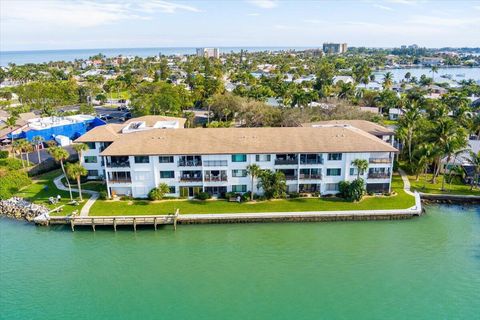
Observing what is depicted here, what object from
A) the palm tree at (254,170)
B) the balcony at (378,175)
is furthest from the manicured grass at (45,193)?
the balcony at (378,175)

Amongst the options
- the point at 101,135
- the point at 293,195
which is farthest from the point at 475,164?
the point at 101,135

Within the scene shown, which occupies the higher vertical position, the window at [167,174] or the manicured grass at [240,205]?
the window at [167,174]

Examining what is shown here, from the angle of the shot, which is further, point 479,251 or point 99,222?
point 99,222

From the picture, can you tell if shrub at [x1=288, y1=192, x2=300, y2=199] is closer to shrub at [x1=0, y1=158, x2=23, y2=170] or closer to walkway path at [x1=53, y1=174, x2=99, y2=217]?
walkway path at [x1=53, y1=174, x2=99, y2=217]

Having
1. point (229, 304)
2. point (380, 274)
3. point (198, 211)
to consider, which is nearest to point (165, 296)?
point (229, 304)

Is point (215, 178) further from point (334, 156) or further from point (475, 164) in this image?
point (475, 164)

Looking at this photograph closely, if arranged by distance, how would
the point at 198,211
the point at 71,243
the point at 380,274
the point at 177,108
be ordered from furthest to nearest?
the point at 177,108, the point at 198,211, the point at 71,243, the point at 380,274

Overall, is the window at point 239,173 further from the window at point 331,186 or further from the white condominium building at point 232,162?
the window at point 331,186

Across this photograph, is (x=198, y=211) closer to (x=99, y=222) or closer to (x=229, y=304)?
(x=99, y=222)
